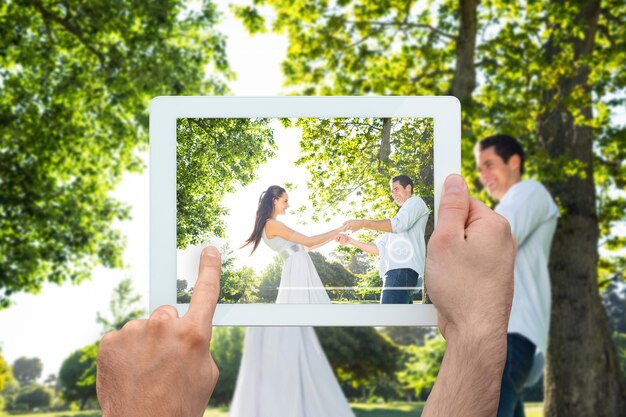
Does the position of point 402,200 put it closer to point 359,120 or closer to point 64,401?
point 359,120

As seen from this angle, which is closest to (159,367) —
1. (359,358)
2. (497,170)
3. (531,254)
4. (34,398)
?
(531,254)

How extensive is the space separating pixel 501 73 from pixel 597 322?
347 cm

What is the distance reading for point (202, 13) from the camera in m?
10.6

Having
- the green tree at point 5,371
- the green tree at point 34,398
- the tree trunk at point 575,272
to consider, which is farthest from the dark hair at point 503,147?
the green tree at point 34,398

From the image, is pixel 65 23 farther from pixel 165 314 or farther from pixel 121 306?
A: pixel 165 314

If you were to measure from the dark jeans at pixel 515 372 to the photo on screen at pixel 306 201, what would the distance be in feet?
7.37

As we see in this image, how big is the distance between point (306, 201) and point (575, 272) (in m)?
7.95

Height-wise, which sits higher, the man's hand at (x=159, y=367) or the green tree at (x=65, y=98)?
the green tree at (x=65, y=98)

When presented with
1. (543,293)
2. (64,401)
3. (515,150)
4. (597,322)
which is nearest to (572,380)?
(597,322)

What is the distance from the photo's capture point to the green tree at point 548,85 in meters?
8.60

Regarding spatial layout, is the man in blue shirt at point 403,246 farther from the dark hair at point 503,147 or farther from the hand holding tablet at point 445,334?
the dark hair at point 503,147

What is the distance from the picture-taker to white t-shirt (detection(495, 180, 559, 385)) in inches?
A: 163

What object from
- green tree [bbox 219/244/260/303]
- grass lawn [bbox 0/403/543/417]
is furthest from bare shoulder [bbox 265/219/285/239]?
grass lawn [bbox 0/403/543/417]

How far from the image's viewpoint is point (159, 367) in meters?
1.20
